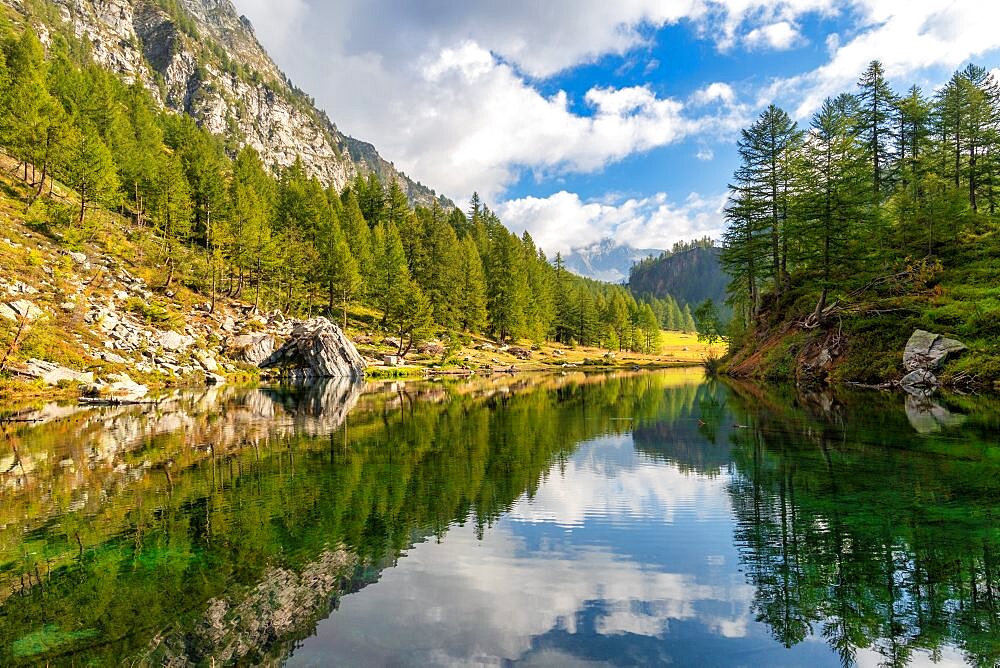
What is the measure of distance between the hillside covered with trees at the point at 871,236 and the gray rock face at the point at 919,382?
3.14 feet

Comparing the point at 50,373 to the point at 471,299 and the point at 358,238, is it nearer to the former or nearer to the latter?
the point at 358,238

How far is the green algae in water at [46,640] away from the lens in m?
6.17

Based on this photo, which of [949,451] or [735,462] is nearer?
[949,451]

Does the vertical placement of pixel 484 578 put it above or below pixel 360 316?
below

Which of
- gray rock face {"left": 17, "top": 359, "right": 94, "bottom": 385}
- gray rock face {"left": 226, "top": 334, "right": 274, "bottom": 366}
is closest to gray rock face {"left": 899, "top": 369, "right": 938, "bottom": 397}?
gray rock face {"left": 17, "top": 359, "right": 94, "bottom": 385}

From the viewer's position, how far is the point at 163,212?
65188mm

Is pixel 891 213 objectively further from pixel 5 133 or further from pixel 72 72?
pixel 72 72

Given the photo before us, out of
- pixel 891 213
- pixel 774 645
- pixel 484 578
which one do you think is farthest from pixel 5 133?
pixel 891 213

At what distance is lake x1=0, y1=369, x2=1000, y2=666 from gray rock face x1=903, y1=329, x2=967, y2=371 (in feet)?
43.5

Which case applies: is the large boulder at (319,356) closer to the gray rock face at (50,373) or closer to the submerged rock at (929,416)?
the gray rock face at (50,373)

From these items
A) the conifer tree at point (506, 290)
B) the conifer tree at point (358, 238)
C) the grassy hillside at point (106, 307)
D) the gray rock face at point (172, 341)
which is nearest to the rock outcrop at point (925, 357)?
the grassy hillside at point (106, 307)

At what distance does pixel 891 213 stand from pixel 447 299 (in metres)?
60.9

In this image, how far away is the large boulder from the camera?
5850 cm

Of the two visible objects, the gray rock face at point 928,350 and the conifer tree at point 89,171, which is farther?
the conifer tree at point 89,171
